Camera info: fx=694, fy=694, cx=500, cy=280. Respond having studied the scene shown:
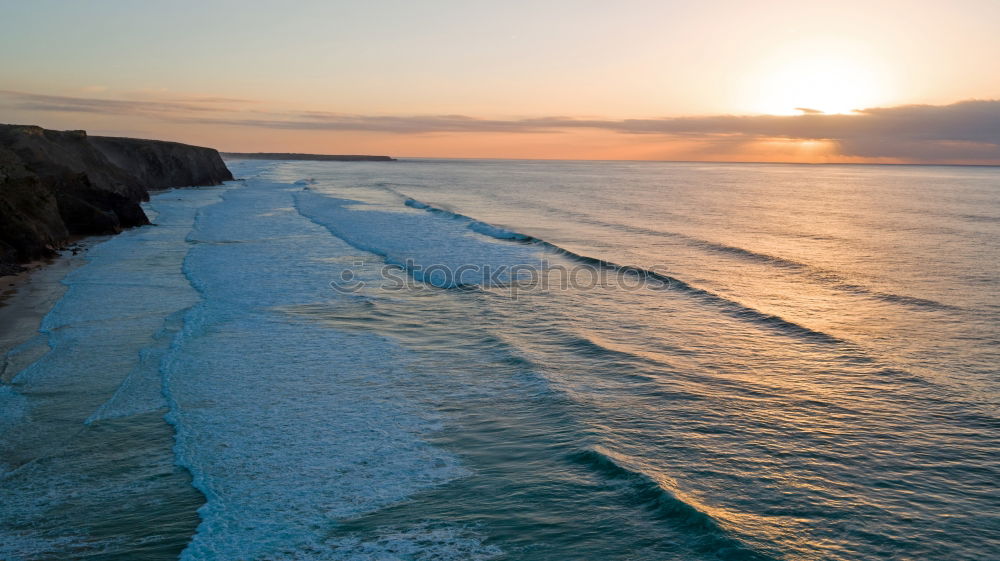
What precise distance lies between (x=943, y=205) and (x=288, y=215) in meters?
48.3

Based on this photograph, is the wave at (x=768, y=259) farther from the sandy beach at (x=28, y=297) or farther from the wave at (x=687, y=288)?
the sandy beach at (x=28, y=297)

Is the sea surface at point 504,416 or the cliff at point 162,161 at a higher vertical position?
the cliff at point 162,161

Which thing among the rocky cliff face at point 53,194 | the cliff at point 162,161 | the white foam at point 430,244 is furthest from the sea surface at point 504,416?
the cliff at point 162,161

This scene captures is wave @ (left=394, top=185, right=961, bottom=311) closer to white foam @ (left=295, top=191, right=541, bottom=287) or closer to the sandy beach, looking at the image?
white foam @ (left=295, top=191, right=541, bottom=287)

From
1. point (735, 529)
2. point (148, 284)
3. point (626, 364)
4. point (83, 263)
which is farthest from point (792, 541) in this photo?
point (83, 263)

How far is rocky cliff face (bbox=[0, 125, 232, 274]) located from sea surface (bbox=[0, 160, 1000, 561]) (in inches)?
131

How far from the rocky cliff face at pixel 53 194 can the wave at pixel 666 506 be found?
18.8 metres

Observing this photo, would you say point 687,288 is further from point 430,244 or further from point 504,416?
point 430,244

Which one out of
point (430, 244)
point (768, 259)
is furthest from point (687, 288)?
point (430, 244)

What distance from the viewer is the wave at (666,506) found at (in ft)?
21.1

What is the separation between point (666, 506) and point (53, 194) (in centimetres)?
2795

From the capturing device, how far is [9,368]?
37.8ft

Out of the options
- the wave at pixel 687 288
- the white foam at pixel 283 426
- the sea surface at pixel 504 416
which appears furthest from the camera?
the wave at pixel 687 288

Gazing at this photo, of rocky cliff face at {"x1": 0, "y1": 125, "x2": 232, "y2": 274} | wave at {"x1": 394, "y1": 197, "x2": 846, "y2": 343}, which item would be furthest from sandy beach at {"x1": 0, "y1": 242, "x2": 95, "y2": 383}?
wave at {"x1": 394, "y1": 197, "x2": 846, "y2": 343}
